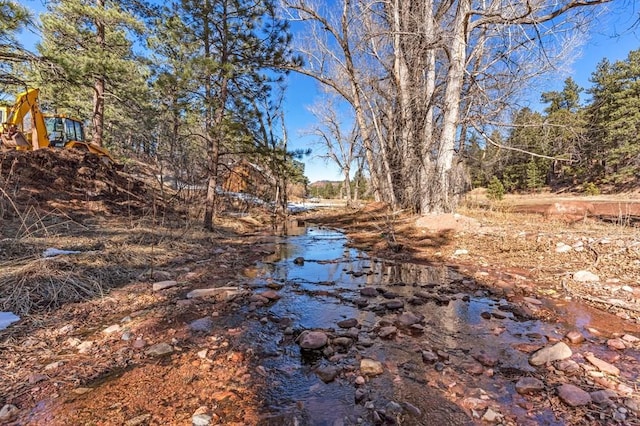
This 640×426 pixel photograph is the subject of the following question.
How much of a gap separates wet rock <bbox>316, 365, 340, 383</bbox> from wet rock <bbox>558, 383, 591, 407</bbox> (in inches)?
54.0

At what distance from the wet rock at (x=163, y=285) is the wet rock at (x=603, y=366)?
Answer: 4189 mm

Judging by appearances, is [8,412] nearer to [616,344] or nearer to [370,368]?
[370,368]

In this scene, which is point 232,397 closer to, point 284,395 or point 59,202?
point 284,395

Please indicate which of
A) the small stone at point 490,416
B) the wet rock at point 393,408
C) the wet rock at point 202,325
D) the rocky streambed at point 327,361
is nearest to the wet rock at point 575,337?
the rocky streambed at point 327,361

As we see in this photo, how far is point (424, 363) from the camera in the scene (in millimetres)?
2227

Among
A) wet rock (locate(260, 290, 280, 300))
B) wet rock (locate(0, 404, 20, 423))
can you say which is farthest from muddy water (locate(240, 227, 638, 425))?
wet rock (locate(0, 404, 20, 423))

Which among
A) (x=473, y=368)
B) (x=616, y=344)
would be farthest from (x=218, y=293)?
(x=616, y=344)

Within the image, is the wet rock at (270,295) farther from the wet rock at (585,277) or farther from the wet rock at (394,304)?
the wet rock at (585,277)

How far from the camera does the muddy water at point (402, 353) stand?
68.1 inches

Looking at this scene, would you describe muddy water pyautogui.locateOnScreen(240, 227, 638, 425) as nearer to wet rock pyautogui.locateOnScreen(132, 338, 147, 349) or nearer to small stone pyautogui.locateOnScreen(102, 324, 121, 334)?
wet rock pyautogui.locateOnScreen(132, 338, 147, 349)

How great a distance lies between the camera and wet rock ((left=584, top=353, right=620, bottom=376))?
203cm

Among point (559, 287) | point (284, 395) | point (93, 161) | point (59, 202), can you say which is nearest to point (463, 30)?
point (559, 287)

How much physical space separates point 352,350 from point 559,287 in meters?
3.07

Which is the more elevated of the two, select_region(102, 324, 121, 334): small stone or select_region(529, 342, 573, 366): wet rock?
select_region(102, 324, 121, 334): small stone
